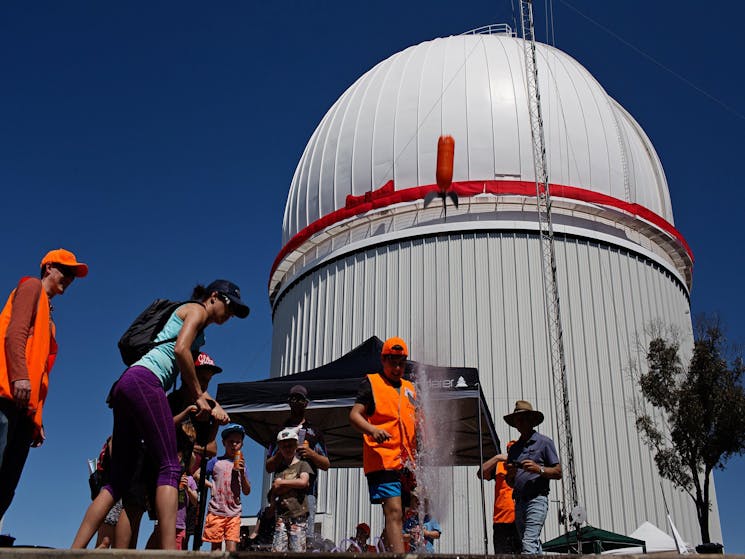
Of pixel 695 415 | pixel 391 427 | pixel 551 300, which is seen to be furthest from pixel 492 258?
pixel 391 427

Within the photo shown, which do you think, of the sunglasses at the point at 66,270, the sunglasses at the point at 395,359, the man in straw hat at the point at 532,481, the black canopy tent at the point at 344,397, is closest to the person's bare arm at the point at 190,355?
the sunglasses at the point at 66,270

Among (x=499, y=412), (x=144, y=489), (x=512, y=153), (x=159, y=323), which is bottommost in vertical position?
(x=144, y=489)

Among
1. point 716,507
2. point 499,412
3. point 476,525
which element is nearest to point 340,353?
point 499,412

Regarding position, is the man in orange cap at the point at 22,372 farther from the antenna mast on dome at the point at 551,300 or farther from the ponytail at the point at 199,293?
the antenna mast on dome at the point at 551,300

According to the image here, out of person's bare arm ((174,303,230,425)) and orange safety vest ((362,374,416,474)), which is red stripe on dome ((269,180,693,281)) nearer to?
orange safety vest ((362,374,416,474))

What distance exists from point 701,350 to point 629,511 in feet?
11.2

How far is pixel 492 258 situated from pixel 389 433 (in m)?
9.98

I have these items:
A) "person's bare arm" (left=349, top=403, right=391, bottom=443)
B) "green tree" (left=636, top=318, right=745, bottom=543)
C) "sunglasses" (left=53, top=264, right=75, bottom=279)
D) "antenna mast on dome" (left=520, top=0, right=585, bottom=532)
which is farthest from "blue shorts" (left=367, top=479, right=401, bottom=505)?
"green tree" (left=636, top=318, right=745, bottom=543)

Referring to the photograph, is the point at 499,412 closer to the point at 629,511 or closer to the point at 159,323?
the point at 629,511

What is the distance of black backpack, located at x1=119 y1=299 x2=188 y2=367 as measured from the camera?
3.61 metres

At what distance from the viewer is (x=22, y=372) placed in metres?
3.29

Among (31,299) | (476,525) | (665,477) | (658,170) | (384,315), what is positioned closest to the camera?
(31,299)

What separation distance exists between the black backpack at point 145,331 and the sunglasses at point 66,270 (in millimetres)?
428

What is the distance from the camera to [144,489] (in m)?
3.55
